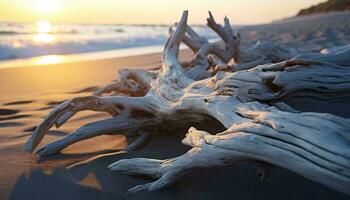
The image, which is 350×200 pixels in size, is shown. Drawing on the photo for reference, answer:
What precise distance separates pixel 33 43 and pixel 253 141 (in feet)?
40.1

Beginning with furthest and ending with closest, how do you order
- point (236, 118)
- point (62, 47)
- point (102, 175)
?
point (62, 47) → point (102, 175) → point (236, 118)

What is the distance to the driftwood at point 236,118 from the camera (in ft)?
4.92

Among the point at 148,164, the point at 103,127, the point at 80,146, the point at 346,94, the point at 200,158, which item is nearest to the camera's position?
the point at 200,158

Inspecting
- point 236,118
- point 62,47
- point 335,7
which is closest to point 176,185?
point 236,118

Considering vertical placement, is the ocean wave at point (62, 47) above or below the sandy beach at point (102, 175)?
above

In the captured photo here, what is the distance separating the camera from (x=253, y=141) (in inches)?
66.2

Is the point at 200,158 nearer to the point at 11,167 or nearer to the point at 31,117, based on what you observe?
the point at 11,167

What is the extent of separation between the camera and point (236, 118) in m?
2.01

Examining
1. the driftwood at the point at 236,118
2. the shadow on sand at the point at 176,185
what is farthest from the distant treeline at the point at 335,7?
the shadow on sand at the point at 176,185

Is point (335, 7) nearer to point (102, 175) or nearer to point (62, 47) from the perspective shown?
point (62, 47)

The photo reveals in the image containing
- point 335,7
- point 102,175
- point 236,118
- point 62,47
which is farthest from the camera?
point 335,7

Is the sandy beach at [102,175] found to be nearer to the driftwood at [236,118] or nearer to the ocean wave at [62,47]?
the driftwood at [236,118]

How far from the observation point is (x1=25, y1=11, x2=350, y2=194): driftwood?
59.0 inches

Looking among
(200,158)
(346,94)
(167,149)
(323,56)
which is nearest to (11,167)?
(167,149)
